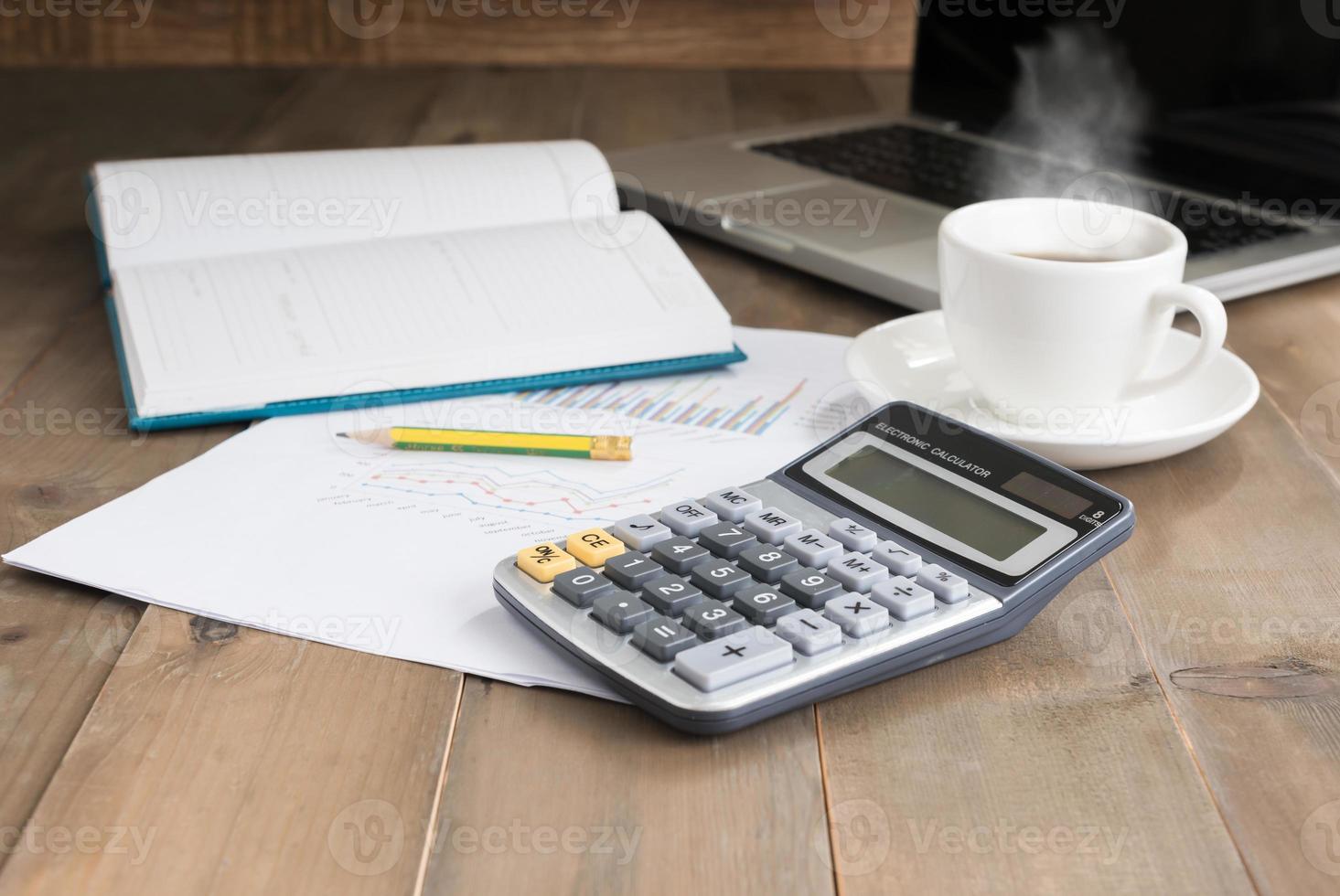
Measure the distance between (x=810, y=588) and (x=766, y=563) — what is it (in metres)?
0.02

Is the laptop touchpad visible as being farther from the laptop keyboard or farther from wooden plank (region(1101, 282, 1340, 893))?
wooden plank (region(1101, 282, 1340, 893))

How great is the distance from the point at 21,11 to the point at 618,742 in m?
1.50

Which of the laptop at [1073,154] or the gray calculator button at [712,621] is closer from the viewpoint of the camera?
the gray calculator button at [712,621]

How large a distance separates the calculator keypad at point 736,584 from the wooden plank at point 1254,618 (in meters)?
0.09

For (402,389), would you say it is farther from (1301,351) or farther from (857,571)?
(1301,351)

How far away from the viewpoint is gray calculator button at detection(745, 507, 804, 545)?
44cm

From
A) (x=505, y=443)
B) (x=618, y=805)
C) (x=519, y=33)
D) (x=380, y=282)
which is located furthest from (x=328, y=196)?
(x=519, y=33)

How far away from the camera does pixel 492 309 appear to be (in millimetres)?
659

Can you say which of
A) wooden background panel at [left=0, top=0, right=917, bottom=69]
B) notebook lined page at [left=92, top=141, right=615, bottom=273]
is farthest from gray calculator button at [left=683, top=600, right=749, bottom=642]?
wooden background panel at [left=0, top=0, right=917, bottom=69]

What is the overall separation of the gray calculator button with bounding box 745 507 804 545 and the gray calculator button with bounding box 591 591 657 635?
6 cm

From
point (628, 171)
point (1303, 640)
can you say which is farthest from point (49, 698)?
point (628, 171)

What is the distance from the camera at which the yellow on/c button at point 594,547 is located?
1.40 ft

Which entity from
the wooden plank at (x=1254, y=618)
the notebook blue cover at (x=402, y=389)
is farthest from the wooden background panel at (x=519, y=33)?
the wooden plank at (x=1254, y=618)

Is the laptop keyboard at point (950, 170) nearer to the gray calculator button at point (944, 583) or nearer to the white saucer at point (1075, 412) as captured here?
the white saucer at point (1075, 412)
